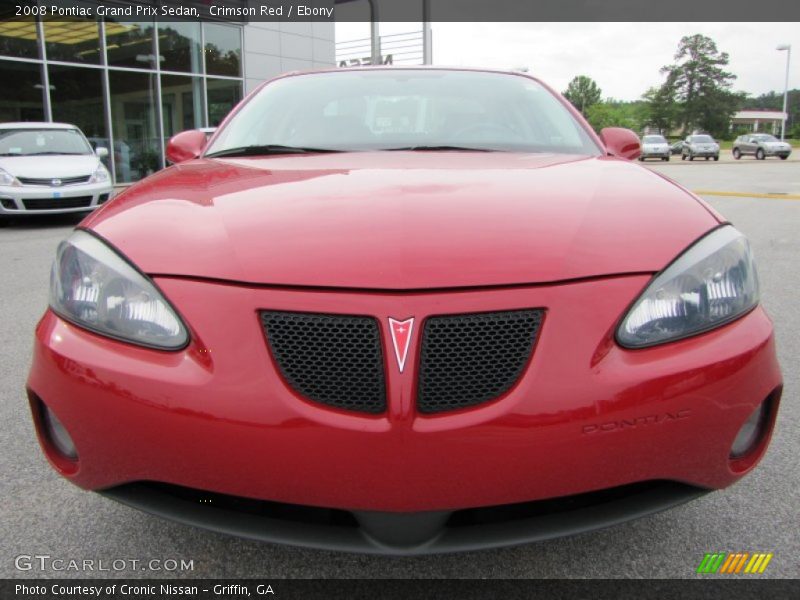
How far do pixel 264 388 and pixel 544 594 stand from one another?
2.80 feet

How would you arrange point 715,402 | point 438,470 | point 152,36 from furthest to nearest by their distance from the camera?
point 152,36
point 715,402
point 438,470

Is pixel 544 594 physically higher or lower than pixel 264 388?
lower

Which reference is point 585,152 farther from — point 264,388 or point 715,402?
point 264,388

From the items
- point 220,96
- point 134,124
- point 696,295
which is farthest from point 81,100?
point 696,295

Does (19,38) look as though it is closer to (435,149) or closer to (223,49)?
(223,49)

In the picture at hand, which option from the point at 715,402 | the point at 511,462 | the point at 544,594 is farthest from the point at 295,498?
the point at 715,402

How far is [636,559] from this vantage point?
174 centimetres

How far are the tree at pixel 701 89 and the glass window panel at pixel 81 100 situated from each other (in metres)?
82.5

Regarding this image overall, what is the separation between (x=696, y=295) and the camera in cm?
147

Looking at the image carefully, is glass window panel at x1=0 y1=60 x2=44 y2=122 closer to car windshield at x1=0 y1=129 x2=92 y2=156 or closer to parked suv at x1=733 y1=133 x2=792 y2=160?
car windshield at x1=0 y1=129 x2=92 y2=156

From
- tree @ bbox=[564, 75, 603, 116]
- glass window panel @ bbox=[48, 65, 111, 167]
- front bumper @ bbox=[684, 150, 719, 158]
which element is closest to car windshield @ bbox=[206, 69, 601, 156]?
glass window panel @ bbox=[48, 65, 111, 167]

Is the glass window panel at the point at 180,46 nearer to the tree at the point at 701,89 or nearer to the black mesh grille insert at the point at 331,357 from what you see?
the black mesh grille insert at the point at 331,357

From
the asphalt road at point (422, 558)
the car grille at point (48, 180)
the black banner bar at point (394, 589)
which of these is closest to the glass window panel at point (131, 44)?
the car grille at point (48, 180)

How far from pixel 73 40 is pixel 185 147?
1437 centimetres
